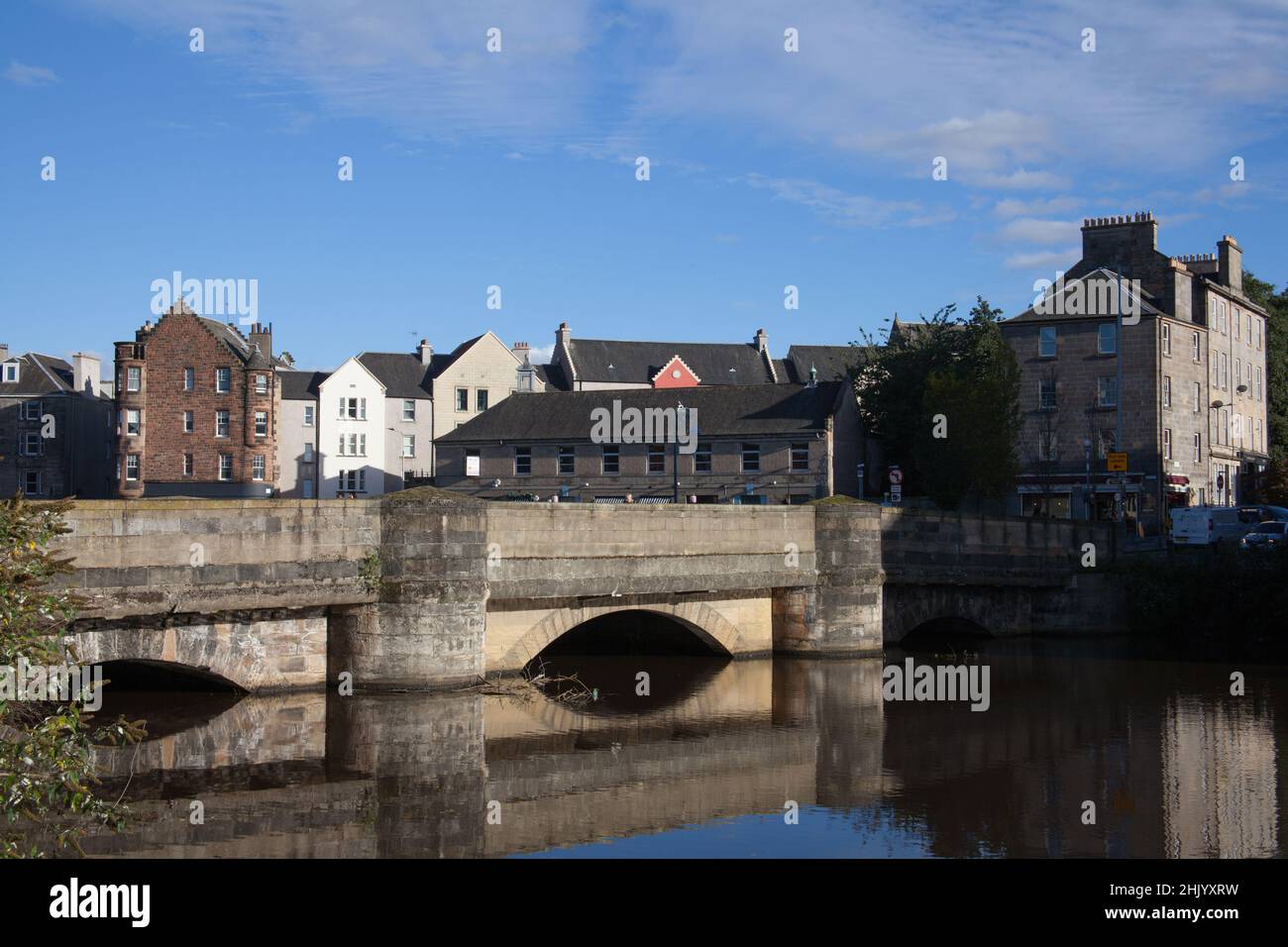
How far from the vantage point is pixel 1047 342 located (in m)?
61.8

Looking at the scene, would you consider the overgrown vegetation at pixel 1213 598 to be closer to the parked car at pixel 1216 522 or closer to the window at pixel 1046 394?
the parked car at pixel 1216 522

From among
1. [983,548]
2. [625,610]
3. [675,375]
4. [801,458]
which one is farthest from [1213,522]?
[675,375]

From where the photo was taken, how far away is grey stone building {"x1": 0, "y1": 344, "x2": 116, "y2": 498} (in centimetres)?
8212

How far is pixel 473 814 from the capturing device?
20.2 metres

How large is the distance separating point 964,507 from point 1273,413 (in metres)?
28.2

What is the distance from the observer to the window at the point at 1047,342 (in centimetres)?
6159

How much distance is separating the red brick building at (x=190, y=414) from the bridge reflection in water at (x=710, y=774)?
1992 inches

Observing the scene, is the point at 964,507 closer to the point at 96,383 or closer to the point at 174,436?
the point at 174,436

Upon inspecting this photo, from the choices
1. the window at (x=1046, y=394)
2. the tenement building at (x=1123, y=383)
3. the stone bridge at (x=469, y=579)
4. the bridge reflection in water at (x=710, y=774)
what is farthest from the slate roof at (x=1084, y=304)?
the bridge reflection in water at (x=710, y=774)

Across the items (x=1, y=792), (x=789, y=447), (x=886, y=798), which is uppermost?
(x=789, y=447)

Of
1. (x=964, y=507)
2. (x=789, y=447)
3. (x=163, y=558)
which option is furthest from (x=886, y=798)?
(x=789, y=447)

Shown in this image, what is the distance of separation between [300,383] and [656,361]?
92.6 feet

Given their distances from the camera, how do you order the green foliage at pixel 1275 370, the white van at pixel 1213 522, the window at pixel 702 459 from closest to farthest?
1. the white van at pixel 1213 522
2. the window at pixel 702 459
3. the green foliage at pixel 1275 370

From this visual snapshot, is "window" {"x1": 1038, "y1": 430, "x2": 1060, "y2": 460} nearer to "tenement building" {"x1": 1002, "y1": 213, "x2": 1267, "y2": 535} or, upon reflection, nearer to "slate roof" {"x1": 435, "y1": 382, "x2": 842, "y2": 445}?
"tenement building" {"x1": 1002, "y1": 213, "x2": 1267, "y2": 535}
